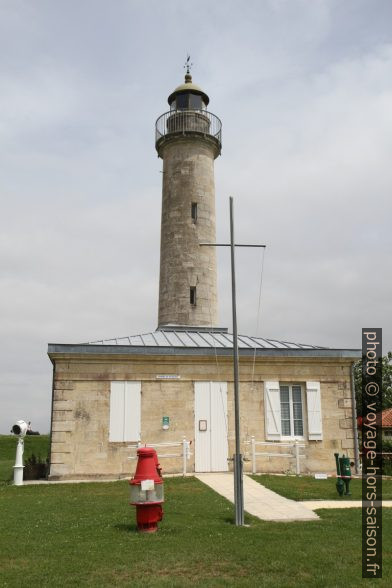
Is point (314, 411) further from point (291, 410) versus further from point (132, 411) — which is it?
point (132, 411)

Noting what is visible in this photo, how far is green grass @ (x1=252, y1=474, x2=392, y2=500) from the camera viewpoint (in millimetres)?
11960

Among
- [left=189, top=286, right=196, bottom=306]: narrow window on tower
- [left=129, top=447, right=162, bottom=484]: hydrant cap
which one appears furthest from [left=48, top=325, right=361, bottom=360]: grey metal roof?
[left=129, top=447, right=162, bottom=484]: hydrant cap

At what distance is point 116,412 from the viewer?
1603 cm

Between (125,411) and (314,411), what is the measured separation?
5.78 metres

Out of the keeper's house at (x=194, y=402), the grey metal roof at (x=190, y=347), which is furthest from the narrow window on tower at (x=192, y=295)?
the keeper's house at (x=194, y=402)

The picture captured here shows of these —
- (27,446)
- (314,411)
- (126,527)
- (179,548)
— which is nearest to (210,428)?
(314,411)

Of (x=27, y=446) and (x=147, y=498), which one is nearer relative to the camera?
(x=147, y=498)

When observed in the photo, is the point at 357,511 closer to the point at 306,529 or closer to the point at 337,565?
the point at 306,529

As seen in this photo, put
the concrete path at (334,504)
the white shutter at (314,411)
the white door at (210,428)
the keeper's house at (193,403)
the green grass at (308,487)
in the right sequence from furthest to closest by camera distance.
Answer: the white shutter at (314,411), the white door at (210,428), the keeper's house at (193,403), the green grass at (308,487), the concrete path at (334,504)

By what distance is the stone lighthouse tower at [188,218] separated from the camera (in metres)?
22.1

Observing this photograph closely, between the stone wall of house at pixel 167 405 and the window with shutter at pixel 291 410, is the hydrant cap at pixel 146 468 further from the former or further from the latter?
the window with shutter at pixel 291 410

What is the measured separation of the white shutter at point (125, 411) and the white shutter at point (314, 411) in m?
5.21

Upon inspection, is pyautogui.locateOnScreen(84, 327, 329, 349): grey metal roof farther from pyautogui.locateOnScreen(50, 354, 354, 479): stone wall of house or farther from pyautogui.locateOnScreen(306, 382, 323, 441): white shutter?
pyautogui.locateOnScreen(306, 382, 323, 441): white shutter

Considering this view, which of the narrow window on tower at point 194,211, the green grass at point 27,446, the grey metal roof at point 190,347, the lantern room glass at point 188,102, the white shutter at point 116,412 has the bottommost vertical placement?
the green grass at point 27,446
